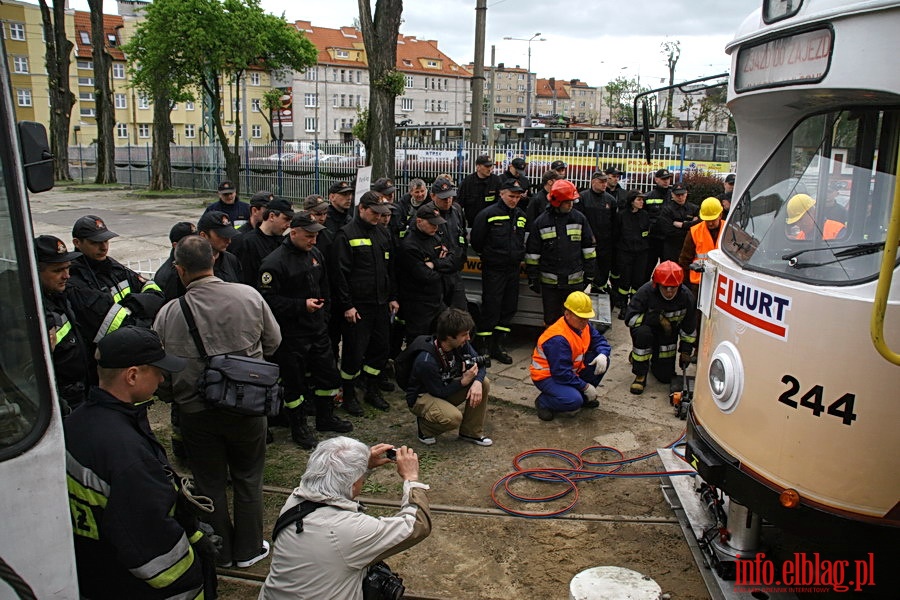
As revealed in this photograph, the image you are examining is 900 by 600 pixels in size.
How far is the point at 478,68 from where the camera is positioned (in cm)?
1573

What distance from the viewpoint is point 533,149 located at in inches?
A: 691

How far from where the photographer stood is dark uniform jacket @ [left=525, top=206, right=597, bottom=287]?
782 cm

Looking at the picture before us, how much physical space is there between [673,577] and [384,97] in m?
10.1

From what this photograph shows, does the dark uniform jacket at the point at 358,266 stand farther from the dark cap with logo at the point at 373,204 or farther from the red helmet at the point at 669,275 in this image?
the red helmet at the point at 669,275

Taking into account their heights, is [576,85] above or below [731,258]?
above

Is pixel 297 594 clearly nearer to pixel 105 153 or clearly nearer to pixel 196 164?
pixel 196 164

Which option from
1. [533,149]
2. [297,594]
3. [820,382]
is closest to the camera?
[297,594]

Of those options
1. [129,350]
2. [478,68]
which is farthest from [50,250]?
[478,68]

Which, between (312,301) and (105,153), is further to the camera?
(105,153)

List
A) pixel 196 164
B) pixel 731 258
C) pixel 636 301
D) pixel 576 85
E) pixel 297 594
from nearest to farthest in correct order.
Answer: pixel 297 594, pixel 731 258, pixel 636 301, pixel 196 164, pixel 576 85

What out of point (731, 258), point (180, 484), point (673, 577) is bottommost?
point (673, 577)

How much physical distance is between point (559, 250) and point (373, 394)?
2678 mm

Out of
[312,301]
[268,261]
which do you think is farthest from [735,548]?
[268,261]

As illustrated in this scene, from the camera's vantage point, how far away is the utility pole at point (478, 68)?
14984 mm
